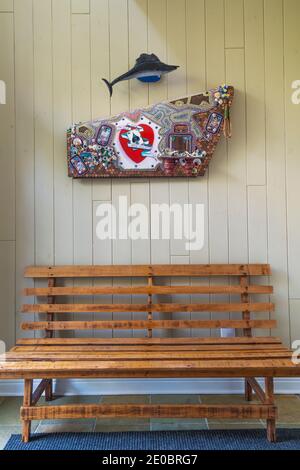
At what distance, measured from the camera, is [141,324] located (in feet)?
7.08

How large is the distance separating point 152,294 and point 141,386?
1.95 feet

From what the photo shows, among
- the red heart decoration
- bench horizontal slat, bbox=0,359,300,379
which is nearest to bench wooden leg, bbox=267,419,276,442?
bench horizontal slat, bbox=0,359,300,379

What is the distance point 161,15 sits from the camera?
7.63 ft

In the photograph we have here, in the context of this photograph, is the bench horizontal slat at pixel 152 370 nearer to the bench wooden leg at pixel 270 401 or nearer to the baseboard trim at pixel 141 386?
the bench wooden leg at pixel 270 401

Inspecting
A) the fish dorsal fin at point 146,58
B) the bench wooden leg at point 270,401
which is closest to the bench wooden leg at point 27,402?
the bench wooden leg at point 270,401

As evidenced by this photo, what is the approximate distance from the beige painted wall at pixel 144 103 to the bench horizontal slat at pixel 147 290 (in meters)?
0.18

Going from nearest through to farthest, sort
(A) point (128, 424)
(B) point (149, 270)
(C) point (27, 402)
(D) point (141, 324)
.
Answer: (C) point (27, 402)
(A) point (128, 424)
(D) point (141, 324)
(B) point (149, 270)

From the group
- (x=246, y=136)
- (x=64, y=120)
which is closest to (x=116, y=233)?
(x=64, y=120)

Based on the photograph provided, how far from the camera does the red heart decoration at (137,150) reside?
7.50ft

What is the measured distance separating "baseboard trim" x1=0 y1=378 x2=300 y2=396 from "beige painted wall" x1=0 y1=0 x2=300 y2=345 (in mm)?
412

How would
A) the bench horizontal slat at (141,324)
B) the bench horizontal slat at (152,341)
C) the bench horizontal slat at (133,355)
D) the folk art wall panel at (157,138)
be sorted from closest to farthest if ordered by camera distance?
the bench horizontal slat at (133,355) < the bench horizontal slat at (152,341) < the bench horizontal slat at (141,324) < the folk art wall panel at (157,138)

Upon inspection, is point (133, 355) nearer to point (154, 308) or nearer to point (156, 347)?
point (156, 347)

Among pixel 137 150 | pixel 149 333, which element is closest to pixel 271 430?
pixel 149 333

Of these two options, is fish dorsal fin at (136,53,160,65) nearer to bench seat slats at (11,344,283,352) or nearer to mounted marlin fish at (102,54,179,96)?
mounted marlin fish at (102,54,179,96)
